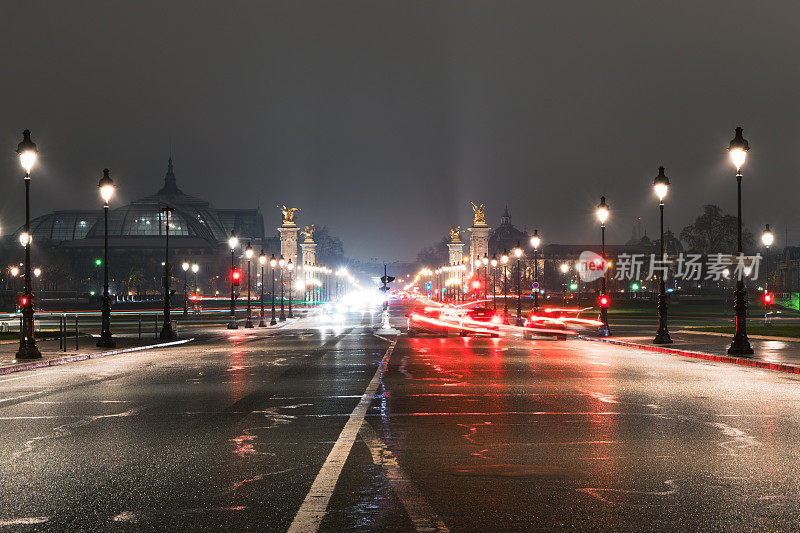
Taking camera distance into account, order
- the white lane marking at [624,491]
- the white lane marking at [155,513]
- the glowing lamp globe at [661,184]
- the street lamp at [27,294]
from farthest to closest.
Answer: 1. the glowing lamp globe at [661,184]
2. the street lamp at [27,294]
3. the white lane marking at [624,491]
4. the white lane marking at [155,513]

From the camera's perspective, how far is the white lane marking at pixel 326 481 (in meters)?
6.96

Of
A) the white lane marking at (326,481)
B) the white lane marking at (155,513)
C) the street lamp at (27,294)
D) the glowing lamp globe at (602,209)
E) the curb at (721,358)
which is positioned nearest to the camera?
the white lane marking at (326,481)

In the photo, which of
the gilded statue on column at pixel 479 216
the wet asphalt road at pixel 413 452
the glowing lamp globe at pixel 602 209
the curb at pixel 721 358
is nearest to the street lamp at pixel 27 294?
the wet asphalt road at pixel 413 452

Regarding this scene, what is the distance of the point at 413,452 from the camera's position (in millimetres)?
10250

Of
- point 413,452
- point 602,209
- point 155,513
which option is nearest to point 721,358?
point 602,209

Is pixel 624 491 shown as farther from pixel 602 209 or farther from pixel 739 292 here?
pixel 602 209

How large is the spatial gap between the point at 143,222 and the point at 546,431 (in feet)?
638

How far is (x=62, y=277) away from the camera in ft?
547

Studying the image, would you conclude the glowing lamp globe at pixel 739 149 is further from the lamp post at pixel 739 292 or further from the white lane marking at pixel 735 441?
the white lane marking at pixel 735 441

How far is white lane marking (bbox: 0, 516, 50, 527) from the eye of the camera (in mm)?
7023

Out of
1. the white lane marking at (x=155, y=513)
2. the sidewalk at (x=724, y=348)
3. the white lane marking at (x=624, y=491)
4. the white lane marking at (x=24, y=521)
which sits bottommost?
the sidewalk at (x=724, y=348)

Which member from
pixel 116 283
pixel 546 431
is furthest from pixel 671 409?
pixel 116 283

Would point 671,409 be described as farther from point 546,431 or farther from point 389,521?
point 389,521

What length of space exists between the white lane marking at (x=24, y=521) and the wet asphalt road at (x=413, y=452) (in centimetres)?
2
